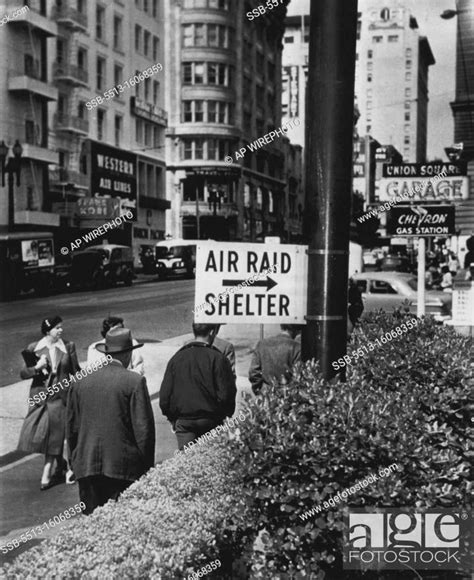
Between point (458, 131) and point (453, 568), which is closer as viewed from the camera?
point (453, 568)

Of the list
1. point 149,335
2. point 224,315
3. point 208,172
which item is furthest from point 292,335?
point 208,172

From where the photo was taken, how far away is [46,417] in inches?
303

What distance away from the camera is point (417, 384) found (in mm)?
5688

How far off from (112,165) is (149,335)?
27.3m

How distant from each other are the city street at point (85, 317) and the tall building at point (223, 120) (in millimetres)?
25735

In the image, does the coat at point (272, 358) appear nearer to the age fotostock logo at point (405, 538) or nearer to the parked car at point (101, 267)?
the age fotostock logo at point (405, 538)

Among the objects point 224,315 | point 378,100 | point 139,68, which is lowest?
point 224,315

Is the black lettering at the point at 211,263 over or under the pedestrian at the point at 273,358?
over

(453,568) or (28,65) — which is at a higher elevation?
(28,65)

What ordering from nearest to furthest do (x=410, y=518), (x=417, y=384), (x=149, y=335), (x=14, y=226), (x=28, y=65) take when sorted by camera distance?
(x=410, y=518), (x=417, y=384), (x=149, y=335), (x=14, y=226), (x=28, y=65)

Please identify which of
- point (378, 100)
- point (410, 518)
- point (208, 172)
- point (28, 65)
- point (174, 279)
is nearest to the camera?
point (410, 518)

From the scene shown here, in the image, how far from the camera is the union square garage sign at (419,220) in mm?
11094

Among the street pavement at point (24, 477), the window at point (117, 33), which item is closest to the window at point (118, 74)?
the window at point (117, 33)

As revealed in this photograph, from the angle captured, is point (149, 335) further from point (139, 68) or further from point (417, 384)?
point (139, 68)
